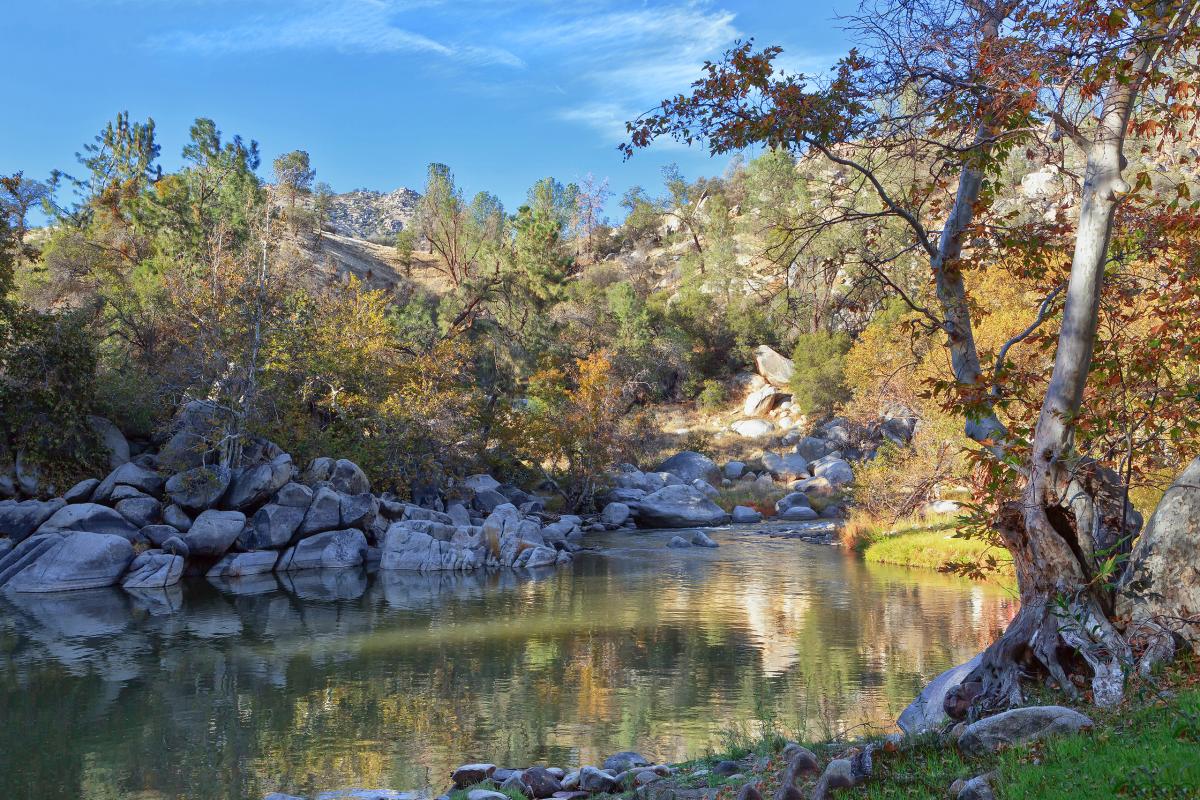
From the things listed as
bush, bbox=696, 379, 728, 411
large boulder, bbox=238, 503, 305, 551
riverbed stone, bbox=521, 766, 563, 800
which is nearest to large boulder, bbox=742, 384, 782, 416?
bush, bbox=696, 379, 728, 411

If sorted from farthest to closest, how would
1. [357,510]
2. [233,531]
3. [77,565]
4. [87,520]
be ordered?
[357,510]
[233,531]
[87,520]
[77,565]

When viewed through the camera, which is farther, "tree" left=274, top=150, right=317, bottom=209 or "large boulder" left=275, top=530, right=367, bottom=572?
"tree" left=274, top=150, right=317, bottom=209

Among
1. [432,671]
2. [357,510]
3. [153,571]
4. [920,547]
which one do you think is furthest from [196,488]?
[920,547]

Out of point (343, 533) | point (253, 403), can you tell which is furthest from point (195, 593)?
point (253, 403)

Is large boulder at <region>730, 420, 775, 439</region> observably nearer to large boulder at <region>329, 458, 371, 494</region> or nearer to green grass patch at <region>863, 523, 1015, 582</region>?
green grass patch at <region>863, 523, 1015, 582</region>

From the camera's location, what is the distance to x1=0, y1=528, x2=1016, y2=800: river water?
34.0 feet

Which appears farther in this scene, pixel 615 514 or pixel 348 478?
pixel 615 514

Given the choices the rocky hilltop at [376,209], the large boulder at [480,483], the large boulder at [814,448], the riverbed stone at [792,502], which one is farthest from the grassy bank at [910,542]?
the rocky hilltop at [376,209]

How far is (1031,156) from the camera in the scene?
7.66 meters

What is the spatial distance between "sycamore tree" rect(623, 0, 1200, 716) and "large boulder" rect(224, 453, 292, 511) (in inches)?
829

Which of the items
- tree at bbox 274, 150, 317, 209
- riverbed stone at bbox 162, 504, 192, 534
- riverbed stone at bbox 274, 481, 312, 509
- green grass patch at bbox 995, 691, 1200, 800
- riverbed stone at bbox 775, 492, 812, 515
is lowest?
riverbed stone at bbox 775, 492, 812, 515

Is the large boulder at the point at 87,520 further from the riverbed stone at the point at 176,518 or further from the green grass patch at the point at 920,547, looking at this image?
the green grass patch at the point at 920,547

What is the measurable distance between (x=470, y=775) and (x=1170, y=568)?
6626 millimetres

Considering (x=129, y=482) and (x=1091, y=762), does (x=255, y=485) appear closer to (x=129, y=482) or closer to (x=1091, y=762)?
(x=129, y=482)
